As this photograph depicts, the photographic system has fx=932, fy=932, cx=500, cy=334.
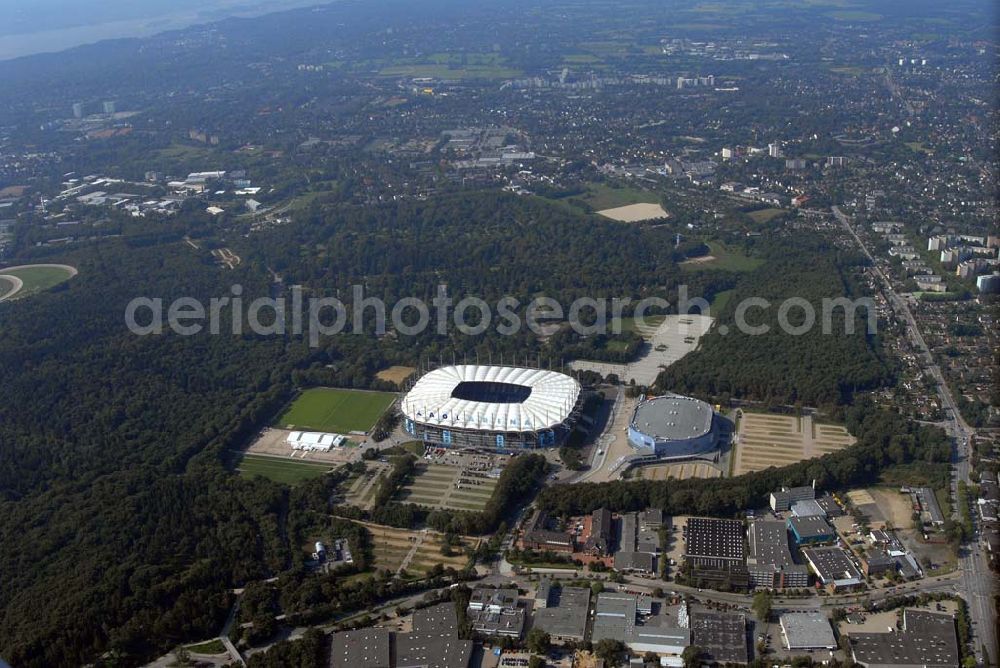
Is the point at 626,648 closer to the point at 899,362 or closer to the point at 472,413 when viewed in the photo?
the point at 472,413

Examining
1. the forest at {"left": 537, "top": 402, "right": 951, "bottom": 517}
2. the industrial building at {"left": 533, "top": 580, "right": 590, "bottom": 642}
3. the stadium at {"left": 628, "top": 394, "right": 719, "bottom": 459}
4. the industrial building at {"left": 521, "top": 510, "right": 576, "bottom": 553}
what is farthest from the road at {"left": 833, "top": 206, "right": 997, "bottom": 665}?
the industrial building at {"left": 521, "top": 510, "right": 576, "bottom": 553}

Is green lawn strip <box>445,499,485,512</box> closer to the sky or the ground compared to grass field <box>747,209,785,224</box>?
closer to the ground

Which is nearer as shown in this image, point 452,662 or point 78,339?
point 452,662

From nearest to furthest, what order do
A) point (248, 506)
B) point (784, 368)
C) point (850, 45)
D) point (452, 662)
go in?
1. point (452, 662)
2. point (248, 506)
3. point (784, 368)
4. point (850, 45)

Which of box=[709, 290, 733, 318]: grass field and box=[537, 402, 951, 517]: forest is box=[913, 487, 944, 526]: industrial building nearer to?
box=[537, 402, 951, 517]: forest

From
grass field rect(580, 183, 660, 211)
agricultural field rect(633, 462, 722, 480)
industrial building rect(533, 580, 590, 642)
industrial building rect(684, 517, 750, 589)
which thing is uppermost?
grass field rect(580, 183, 660, 211)

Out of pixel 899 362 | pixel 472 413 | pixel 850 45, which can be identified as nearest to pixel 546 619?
pixel 472 413

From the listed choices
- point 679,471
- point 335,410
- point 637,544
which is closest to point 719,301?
point 679,471
